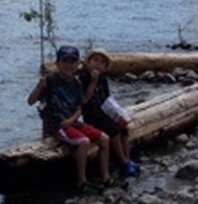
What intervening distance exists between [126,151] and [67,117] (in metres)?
0.93

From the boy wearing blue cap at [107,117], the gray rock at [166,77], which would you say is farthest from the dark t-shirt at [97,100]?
the gray rock at [166,77]

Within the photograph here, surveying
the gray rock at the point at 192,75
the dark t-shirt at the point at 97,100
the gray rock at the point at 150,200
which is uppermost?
the dark t-shirt at the point at 97,100

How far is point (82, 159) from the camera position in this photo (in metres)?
8.80

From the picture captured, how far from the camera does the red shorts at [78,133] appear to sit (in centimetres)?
880

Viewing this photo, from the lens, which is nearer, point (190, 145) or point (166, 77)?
point (190, 145)

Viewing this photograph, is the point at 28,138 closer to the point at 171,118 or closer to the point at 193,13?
the point at 171,118

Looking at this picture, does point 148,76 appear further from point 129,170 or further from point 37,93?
point 37,93

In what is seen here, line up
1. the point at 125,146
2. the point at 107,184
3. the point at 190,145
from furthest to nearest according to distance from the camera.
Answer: the point at 190,145, the point at 125,146, the point at 107,184

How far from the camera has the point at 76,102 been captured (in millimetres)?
9000

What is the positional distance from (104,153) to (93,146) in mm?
137

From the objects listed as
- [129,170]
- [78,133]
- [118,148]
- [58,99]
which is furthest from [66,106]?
[129,170]

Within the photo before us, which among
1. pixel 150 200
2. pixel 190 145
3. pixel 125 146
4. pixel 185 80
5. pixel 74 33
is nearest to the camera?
pixel 150 200

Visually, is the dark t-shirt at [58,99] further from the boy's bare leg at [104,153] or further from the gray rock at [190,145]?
the gray rock at [190,145]

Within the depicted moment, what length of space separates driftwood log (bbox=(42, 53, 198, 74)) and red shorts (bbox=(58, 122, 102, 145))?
6.18 m
